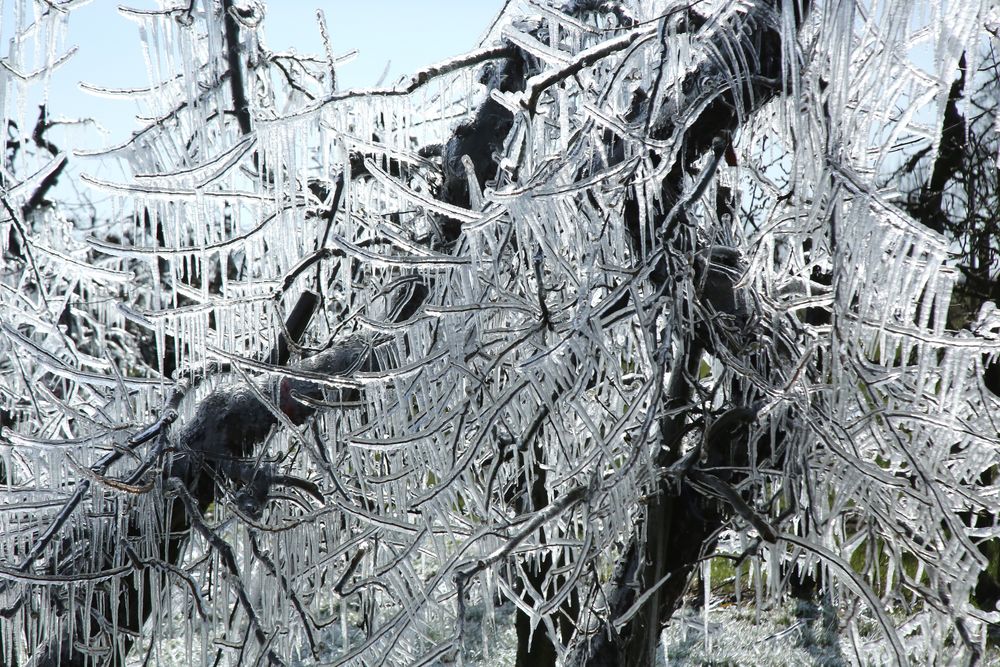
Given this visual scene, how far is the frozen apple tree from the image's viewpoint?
190 centimetres

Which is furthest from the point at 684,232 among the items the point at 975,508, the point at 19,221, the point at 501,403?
the point at 19,221

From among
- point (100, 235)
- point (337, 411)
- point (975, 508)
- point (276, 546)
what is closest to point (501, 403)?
point (337, 411)

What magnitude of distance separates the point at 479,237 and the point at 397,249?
2.43ft

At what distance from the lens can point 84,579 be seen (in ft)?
7.26

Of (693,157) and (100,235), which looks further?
(100,235)

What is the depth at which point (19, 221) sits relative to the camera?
2828 millimetres

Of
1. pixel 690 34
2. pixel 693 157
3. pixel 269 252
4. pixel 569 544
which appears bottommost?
pixel 569 544

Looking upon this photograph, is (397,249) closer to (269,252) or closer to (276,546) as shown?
(269,252)

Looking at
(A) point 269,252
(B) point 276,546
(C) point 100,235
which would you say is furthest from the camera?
(C) point 100,235

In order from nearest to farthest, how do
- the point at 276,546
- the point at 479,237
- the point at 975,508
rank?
1. the point at 479,237
2. the point at 975,508
3. the point at 276,546

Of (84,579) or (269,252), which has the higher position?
(269,252)

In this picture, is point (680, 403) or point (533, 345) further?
point (680, 403)

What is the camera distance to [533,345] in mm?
2221

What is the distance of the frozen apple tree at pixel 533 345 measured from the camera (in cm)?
190
